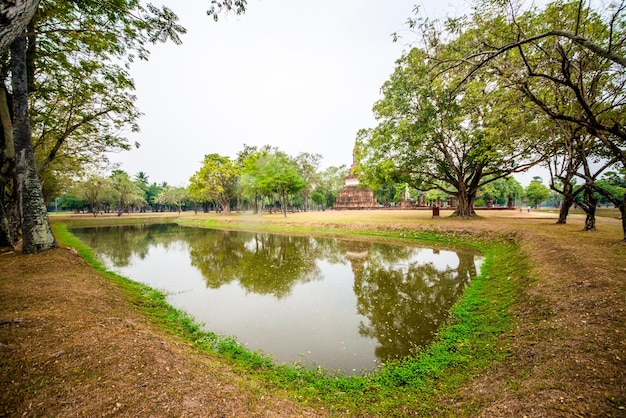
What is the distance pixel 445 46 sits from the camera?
6223 mm

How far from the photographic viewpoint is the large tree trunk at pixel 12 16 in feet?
7.00

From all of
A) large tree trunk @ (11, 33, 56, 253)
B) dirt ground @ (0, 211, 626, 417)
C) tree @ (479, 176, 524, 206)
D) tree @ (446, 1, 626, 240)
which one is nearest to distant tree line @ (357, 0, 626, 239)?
tree @ (446, 1, 626, 240)

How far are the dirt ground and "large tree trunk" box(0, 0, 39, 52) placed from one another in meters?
3.53

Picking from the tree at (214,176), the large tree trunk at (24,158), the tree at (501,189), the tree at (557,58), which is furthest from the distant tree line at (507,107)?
the tree at (501,189)

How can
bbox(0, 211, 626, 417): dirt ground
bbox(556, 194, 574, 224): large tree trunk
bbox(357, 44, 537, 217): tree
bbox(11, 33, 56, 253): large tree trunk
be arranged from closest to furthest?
bbox(0, 211, 626, 417): dirt ground
bbox(11, 33, 56, 253): large tree trunk
bbox(556, 194, 574, 224): large tree trunk
bbox(357, 44, 537, 217): tree

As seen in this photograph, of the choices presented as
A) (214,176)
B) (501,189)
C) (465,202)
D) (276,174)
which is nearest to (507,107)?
(465,202)

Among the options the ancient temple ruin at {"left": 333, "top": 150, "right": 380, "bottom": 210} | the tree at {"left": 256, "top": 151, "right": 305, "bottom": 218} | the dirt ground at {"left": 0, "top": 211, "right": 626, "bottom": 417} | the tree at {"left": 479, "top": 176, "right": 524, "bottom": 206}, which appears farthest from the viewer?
the ancient temple ruin at {"left": 333, "top": 150, "right": 380, "bottom": 210}

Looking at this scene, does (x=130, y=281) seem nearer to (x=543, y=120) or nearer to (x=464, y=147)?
(x=543, y=120)

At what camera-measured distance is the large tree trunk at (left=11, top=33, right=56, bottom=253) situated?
7434mm

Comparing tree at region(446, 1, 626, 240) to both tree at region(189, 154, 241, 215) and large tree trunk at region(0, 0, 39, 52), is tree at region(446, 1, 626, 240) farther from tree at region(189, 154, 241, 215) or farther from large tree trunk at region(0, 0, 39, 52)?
tree at region(189, 154, 241, 215)

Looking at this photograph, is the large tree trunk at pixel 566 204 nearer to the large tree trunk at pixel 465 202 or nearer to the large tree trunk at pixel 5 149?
the large tree trunk at pixel 465 202

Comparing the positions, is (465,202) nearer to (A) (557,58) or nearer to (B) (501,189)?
(A) (557,58)

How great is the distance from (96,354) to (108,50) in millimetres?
10958

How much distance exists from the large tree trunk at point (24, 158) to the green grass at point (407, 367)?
467cm
